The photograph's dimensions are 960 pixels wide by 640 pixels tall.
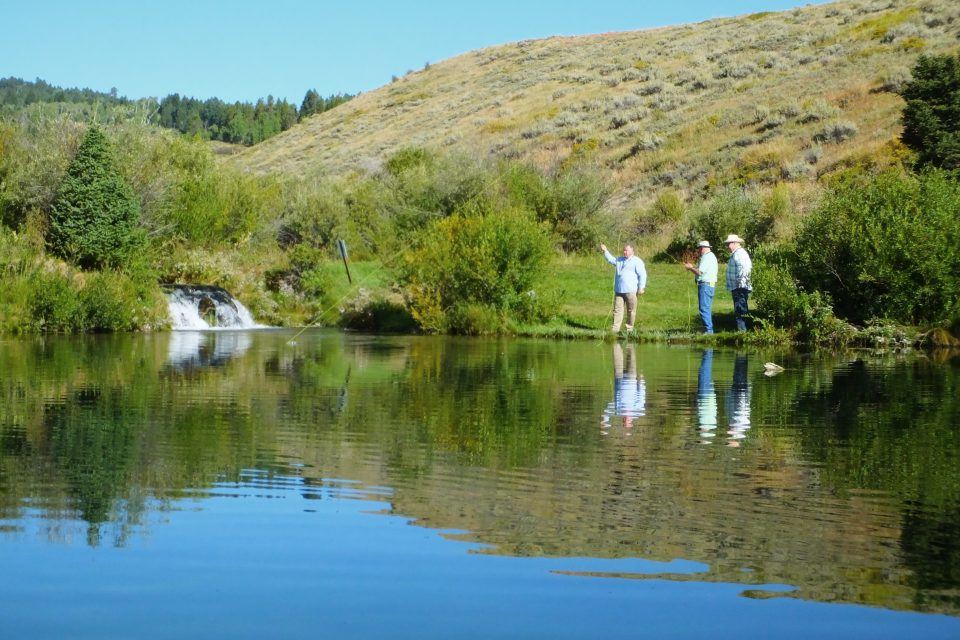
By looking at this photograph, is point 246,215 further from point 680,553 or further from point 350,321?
point 680,553

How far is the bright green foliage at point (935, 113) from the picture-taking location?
40156 mm

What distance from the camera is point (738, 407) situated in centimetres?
1355

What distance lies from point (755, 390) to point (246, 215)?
31124 mm

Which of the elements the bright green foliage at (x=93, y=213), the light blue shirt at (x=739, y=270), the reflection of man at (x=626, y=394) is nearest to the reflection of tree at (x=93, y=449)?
the reflection of man at (x=626, y=394)

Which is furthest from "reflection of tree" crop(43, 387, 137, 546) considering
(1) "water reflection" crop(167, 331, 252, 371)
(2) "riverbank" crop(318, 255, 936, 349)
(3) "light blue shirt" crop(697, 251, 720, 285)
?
(2) "riverbank" crop(318, 255, 936, 349)

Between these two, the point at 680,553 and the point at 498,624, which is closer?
the point at 498,624

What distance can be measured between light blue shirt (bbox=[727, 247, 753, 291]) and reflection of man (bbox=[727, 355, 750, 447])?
617 cm

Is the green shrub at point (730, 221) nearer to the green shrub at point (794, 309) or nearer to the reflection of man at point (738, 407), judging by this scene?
the green shrub at point (794, 309)

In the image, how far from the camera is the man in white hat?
83.5ft

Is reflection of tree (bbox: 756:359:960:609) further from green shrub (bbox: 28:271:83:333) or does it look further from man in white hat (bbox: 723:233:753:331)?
green shrub (bbox: 28:271:83:333)

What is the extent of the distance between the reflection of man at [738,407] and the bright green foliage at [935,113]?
951 inches

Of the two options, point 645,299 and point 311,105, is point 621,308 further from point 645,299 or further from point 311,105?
point 311,105

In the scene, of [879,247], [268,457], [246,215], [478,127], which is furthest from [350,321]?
[478,127]

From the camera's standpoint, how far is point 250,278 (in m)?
38.4
